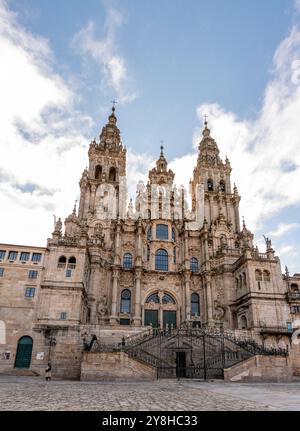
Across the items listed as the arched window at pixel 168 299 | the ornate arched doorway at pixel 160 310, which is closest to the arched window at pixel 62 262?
the ornate arched doorway at pixel 160 310

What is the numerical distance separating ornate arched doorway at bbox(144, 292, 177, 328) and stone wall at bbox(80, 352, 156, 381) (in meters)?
15.7

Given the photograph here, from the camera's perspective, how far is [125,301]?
133 feet

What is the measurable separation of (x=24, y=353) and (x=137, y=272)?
52.4 feet

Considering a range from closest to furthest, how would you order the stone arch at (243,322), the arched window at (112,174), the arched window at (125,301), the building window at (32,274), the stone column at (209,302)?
1. the building window at (32,274)
2. the stone arch at (243,322)
3. the stone column at (209,302)
4. the arched window at (125,301)
5. the arched window at (112,174)

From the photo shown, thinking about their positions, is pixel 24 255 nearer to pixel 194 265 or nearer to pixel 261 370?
pixel 194 265

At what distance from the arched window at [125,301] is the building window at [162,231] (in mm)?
9018

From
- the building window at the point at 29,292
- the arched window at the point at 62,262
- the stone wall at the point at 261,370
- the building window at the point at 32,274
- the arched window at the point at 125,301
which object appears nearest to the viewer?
the stone wall at the point at 261,370

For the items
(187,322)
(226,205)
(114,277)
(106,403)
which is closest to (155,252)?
(114,277)

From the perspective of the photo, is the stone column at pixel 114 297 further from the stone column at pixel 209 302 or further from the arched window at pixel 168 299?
the stone column at pixel 209 302

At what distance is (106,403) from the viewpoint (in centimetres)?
1080

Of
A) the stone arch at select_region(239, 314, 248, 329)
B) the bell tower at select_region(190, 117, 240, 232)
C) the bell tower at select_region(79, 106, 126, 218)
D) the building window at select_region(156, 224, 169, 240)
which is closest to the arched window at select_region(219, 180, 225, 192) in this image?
the bell tower at select_region(190, 117, 240, 232)

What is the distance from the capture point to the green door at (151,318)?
39.8 m

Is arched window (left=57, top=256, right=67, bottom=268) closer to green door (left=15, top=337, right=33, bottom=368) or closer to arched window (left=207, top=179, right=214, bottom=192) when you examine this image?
green door (left=15, top=337, right=33, bottom=368)
